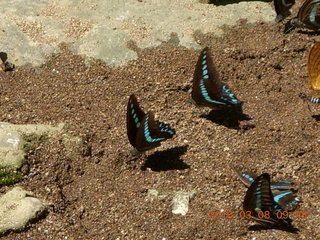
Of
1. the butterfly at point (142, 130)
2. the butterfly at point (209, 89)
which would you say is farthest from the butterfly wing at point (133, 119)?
the butterfly at point (209, 89)

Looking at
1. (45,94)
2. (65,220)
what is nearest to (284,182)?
(65,220)

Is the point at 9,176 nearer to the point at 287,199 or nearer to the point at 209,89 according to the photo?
the point at 209,89

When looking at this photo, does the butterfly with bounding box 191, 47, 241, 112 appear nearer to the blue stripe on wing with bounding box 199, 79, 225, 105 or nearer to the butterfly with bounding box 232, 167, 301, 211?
the blue stripe on wing with bounding box 199, 79, 225, 105

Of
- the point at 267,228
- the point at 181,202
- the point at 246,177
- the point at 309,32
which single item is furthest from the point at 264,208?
the point at 309,32

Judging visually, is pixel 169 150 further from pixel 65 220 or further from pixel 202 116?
pixel 65 220

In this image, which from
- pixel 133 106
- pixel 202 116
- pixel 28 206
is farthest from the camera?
Result: pixel 202 116

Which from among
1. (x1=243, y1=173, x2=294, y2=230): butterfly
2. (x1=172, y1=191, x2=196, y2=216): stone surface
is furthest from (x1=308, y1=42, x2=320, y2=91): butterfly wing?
(x1=172, y1=191, x2=196, y2=216): stone surface
